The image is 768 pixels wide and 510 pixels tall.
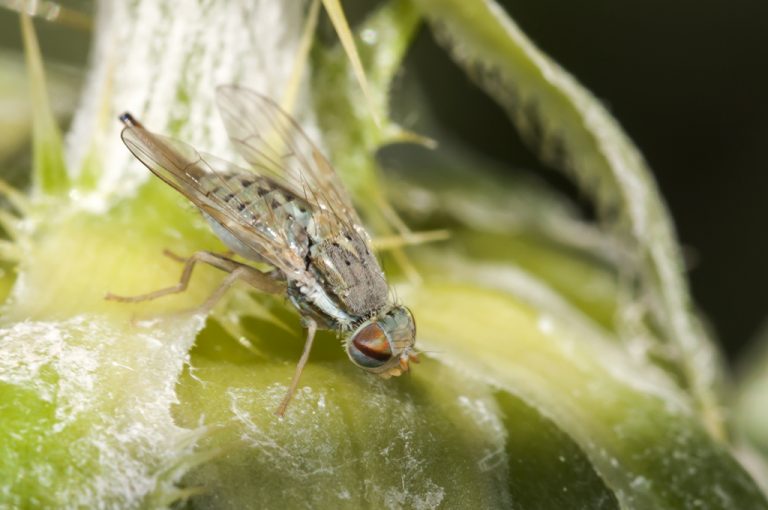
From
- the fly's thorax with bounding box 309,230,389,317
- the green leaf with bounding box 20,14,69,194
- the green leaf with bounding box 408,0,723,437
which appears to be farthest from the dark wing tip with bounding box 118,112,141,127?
the green leaf with bounding box 408,0,723,437

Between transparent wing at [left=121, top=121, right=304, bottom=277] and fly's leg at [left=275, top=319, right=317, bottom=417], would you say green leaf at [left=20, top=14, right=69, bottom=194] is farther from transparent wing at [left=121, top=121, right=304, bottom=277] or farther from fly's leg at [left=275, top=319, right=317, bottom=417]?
Answer: fly's leg at [left=275, top=319, right=317, bottom=417]

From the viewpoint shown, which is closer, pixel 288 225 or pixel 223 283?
pixel 223 283

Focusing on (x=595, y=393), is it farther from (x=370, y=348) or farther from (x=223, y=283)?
(x=223, y=283)

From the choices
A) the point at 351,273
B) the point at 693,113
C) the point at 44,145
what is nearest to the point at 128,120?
the point at 44,145

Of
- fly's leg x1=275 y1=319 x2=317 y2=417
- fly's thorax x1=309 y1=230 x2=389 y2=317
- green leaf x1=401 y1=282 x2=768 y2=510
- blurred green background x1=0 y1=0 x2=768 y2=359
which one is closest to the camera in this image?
fly's leg x1=275 y1=319 x2=317 y2=417

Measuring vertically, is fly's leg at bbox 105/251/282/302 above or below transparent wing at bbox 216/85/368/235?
below

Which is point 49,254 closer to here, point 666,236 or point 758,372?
point 666,236

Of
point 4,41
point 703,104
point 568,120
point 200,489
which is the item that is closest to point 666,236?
point 568,120
